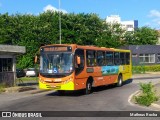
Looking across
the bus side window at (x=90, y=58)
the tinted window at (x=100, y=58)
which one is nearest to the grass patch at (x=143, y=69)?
the tinted window at (x=100, y=58)

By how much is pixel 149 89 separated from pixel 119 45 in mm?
60987

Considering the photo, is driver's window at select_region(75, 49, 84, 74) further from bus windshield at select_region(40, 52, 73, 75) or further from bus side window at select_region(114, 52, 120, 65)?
bus side window at select_region(114, 52, 120, 65)

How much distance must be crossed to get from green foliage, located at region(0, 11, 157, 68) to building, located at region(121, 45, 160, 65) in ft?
18.3

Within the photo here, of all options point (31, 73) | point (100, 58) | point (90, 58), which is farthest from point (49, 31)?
point (90, 58)

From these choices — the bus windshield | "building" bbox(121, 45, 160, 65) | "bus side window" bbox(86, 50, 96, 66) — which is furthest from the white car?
the bus windshield

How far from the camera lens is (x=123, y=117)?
575 inches

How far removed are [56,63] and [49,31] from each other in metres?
46.7

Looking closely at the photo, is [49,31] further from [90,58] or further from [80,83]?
[80,83]

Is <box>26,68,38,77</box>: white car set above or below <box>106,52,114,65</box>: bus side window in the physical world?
below

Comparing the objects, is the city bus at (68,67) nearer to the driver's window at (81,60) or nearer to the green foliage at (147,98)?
the driver's window at (81,60)

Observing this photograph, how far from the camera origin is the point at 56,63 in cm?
2352

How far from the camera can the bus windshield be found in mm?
23328

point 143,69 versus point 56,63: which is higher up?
point 56,63

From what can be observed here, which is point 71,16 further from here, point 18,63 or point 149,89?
point 149,89
